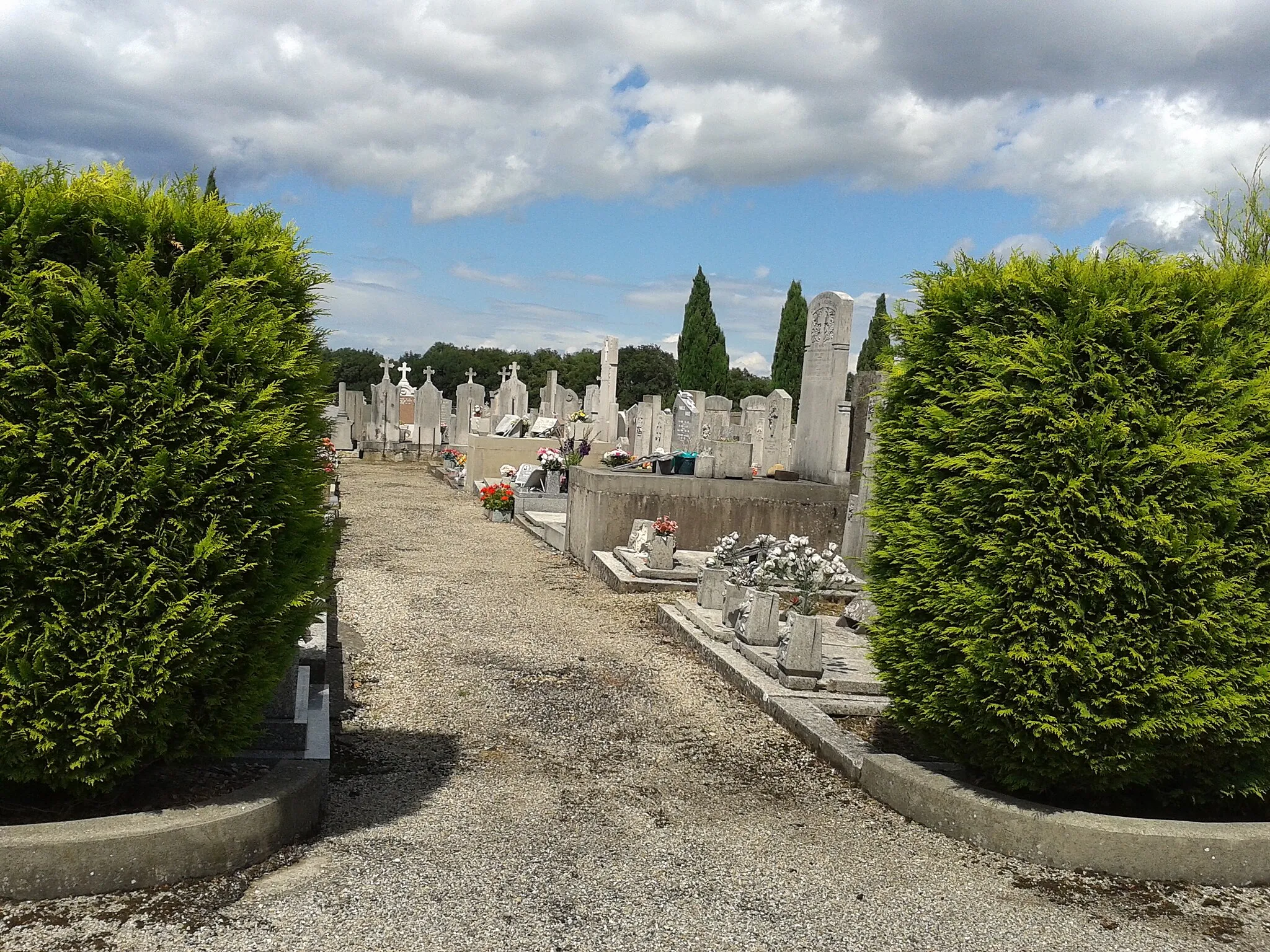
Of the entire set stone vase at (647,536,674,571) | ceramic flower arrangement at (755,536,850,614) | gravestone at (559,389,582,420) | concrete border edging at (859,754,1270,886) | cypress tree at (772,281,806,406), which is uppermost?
cypress tree at (772,281,806,406)

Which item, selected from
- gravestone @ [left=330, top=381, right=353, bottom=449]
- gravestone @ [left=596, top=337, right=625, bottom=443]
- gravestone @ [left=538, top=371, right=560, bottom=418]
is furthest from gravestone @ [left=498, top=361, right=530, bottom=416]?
gravestone @ [left=596, top=337, right=625, bottom=443]

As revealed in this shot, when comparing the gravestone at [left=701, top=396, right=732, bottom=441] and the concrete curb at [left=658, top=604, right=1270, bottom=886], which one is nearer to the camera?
the concrete curb at [left=658, top=604, right=1270, bottom=886]

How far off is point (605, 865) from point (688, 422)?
40.8ft

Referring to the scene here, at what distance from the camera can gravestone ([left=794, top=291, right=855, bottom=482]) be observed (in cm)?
1095

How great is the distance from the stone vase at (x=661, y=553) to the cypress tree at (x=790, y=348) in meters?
30.6

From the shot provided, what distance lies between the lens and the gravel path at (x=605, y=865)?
10.5 feet

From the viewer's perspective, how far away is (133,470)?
3225 mm

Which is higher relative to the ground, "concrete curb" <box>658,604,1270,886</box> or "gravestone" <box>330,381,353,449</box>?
"gravestone" <box>330,381,353,449</box>

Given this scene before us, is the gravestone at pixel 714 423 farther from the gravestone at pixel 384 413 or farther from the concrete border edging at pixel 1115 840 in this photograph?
the gravestone at pixel 384 413

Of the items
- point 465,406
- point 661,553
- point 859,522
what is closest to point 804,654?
point 859,522

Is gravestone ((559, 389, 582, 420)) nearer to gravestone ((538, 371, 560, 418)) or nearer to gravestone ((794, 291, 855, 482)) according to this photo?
gravestone ((538, 371, 560, 418))

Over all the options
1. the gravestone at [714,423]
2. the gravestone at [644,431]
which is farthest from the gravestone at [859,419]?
the gravestone at [644,431]

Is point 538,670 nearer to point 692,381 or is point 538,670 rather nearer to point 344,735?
point 344,735

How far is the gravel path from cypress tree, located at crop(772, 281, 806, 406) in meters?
35.3
